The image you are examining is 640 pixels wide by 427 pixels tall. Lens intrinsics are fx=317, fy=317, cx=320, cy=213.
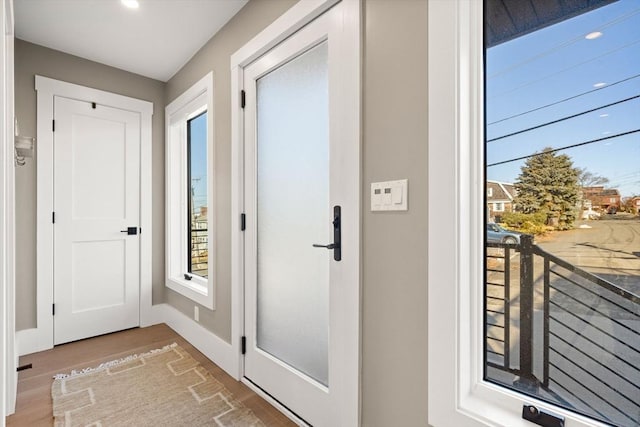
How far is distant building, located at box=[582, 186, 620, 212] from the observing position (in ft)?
2.92

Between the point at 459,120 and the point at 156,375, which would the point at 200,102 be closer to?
the point at 156,375

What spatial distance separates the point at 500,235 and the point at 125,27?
2.91 meters

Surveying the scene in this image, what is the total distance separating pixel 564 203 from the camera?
984mm

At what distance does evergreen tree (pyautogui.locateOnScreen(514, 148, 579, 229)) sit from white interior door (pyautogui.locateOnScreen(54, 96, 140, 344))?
3.32m

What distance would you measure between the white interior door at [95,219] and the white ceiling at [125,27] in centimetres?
48

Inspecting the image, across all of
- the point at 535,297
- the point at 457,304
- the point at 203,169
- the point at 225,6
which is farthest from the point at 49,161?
the point at 535,297

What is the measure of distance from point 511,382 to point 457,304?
318mm

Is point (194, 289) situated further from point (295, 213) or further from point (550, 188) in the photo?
point (550, 188)

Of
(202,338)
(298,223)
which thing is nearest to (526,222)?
(298,223)

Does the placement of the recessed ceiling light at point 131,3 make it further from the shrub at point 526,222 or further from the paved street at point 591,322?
the paved street at point 591,322

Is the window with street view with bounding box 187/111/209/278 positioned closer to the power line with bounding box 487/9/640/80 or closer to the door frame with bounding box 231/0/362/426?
the door frame with bounding box 231/0/362/426

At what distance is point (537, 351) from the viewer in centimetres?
104

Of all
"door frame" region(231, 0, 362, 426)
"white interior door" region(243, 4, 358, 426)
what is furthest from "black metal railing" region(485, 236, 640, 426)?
"white interior door" region(243, 4, 358, 426)

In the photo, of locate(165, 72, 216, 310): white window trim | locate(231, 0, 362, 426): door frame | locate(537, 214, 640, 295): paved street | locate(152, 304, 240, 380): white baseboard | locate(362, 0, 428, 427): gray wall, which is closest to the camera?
locate(537, 214, 640, 295): paved street
